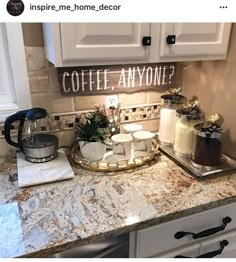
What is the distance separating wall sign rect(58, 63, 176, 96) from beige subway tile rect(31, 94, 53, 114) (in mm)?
79

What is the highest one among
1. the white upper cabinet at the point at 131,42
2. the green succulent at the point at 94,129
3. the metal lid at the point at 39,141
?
the white upper cabinet at the point at 131,42

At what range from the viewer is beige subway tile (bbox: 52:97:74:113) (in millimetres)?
1236

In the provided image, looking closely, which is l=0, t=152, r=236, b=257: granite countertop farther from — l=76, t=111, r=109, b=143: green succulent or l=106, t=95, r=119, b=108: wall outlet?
l=106, t=95, r=119, b=108: wall outlet

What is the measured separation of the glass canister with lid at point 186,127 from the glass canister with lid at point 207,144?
0.04m

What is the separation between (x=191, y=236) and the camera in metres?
0.94

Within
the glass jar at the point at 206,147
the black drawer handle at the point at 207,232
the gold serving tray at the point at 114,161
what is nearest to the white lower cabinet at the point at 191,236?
the black drawer handle at the point at 207,232

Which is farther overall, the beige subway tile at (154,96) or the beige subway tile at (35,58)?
the beige subway tile at (154,96)

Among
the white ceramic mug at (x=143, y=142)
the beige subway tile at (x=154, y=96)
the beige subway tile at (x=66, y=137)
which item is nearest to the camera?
the white ceramic mug at (x=143, y=142)

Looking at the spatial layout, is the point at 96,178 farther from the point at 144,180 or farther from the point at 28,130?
the point at 28,130

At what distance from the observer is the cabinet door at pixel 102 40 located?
0.88 metres

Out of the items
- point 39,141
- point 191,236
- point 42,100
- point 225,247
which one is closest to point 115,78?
point 42,100
